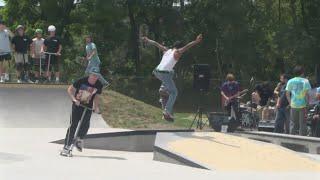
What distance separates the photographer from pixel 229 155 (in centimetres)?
941

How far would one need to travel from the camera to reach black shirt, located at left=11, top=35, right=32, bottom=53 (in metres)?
16.7

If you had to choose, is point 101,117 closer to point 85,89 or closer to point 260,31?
point 85,89

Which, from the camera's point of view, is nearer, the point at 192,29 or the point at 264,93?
the point at 264,93

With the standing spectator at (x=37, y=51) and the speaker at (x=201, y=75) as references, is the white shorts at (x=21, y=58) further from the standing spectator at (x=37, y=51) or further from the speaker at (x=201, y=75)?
the speaker at (x=201, y=75)

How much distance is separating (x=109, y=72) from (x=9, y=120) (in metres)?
30.5

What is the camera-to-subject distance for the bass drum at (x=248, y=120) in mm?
17234

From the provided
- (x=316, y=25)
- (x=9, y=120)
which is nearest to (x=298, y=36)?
(x=316, y=25)

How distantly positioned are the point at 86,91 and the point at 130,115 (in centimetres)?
541

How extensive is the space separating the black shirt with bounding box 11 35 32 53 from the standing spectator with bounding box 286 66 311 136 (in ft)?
25.9

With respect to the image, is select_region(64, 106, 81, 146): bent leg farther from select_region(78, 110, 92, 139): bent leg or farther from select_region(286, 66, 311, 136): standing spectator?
select_region(286, 66, 311, 136): standing spectator

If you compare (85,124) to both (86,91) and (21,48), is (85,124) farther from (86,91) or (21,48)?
(21,48)

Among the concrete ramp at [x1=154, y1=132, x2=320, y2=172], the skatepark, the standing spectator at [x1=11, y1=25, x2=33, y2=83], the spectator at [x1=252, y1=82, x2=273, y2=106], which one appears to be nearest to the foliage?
the standing spectator at [x1=11, y1=25, x2=33, y2=83]

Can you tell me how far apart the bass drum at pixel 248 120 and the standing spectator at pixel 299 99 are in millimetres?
3997

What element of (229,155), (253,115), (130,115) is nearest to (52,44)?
(130,115)
